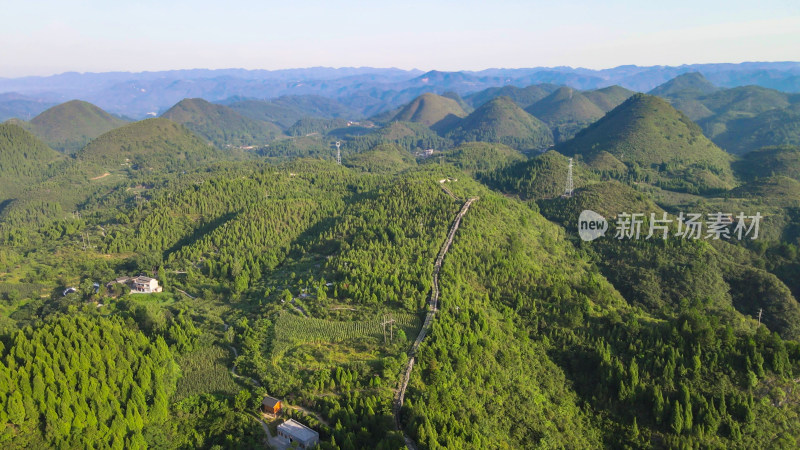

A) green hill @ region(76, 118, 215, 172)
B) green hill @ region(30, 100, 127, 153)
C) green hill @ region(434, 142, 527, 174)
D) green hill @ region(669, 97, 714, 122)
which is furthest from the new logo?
green hill @ region(30, 100, 127, 153)

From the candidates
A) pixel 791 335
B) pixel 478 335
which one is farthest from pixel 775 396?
pixel 791 335

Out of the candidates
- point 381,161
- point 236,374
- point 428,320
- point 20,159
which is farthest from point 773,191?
point 20,159

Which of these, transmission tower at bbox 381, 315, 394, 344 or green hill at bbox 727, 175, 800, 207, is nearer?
transmission tower at bbox 381, 315, 394, 344

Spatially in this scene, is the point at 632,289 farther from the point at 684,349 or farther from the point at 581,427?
the point at 581,427

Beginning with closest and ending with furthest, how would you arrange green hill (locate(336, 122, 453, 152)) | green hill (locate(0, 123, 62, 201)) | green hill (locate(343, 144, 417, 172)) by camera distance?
green hill (locate(0, 123, 62, 201)), green hill (locate(343, 144, 417, 172)), green hill (locate(336, 122, 453, 152))

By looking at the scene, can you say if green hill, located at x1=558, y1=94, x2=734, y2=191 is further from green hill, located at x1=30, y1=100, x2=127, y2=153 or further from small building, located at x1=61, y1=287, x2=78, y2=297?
green hill, located at x1=30, y1=100, x2=127, y2=153

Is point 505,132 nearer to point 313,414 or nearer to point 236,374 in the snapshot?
point 236,374
